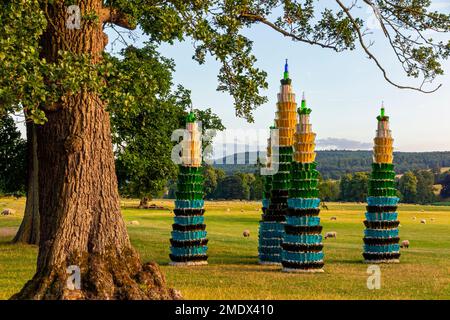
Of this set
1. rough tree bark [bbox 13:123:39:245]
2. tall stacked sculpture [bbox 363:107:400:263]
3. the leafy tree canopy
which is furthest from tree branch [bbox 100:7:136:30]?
rough tree bark [bbox 13:123:39:245]

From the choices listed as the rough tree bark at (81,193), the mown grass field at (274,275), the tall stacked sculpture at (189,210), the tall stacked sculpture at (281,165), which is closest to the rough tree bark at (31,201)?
the mown grass field at (274,275)

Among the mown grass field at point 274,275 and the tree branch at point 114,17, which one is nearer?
the tree branch at point 114,17

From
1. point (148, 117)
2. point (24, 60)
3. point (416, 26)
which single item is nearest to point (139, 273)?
point (24, 60)

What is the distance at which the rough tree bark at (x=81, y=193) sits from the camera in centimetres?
1366

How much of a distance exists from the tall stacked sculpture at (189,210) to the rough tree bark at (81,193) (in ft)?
32.4

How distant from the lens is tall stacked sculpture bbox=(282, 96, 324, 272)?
22.1 meters

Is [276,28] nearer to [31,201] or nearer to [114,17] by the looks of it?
[114,17]

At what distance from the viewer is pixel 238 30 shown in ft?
60.8

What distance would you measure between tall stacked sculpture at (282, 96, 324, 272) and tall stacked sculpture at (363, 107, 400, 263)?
A: 14.9 ft

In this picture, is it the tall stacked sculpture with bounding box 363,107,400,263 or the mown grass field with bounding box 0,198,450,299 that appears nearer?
the mown grass field with bounding box 0,198,450,299

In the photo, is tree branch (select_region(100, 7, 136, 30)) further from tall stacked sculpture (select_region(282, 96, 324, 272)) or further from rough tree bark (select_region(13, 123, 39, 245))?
rough tree bark (select_region(13, 123, 39, 245))

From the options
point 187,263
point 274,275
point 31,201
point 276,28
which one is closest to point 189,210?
point 187,263

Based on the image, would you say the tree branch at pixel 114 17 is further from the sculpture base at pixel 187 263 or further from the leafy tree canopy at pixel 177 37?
the sculpture base at pixel 187 263
